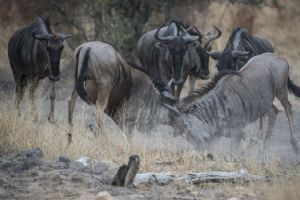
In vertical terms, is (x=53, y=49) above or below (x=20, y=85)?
above

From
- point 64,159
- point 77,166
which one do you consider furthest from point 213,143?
point 77,166

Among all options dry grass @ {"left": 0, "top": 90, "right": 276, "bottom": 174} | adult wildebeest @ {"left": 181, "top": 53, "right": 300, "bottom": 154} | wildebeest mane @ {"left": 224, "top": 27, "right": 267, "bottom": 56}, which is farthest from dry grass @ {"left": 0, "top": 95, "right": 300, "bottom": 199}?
wildebeest mane @ {"left": 224, "top": 27, "right": 267, "bottom": 56}

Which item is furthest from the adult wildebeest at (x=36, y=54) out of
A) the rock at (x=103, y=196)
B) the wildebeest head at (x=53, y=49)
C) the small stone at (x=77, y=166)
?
the rock at (x=103, y=196)

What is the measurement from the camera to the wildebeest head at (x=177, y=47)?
45.1 ft

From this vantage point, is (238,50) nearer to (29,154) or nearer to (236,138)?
(236,138)

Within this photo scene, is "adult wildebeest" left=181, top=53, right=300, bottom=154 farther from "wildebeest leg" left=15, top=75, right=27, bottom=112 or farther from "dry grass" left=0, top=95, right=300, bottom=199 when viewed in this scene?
"wildebeest leg" left=15, top=75, right=27, bottom=112

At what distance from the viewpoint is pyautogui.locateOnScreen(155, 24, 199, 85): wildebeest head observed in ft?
45.1

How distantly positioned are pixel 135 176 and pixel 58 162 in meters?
0.92

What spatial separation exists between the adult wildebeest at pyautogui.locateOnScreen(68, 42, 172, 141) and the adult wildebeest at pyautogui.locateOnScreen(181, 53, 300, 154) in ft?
1.93

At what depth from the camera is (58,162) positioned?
8.74 m

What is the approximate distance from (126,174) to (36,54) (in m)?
6.75

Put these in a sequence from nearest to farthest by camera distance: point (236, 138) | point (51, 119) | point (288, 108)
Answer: point (236, 138), point (288, 108), point (51, 119)

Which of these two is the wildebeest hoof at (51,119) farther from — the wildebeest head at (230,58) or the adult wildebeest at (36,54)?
the wildebeest head at (230,58)

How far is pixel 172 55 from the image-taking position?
1386cm
